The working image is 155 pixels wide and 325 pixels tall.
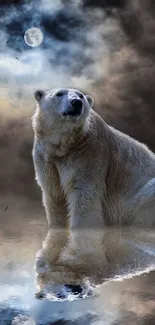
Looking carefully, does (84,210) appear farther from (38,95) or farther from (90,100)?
(38,95)

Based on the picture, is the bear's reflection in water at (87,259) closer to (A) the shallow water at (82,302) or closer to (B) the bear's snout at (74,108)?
(A) the shallow water at (82,302)

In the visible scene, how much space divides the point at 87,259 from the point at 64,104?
9.75ft

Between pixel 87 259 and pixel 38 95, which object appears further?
pixel 38 95

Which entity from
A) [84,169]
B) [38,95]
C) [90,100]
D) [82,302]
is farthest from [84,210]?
[82,302]

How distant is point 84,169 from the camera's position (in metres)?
7.50

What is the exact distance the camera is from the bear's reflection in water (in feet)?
13.2

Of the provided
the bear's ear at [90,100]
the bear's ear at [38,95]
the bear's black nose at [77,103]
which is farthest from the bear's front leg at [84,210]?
the bear's ear at [38,95]

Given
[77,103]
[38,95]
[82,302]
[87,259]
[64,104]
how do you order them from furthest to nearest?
[38,95] < [64,104] < [77,103] < [87,259] < [82,302]

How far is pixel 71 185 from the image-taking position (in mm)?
7539

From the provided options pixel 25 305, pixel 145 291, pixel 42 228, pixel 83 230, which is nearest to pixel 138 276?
pixel 145 291

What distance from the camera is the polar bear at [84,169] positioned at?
295 inches

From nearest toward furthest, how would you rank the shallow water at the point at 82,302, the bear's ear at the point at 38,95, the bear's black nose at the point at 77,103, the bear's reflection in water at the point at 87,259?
the shallow water at the point at 82,302, the bear's reflection in water at the point at 87,259, the bear's black nose at the point at 77,103, the bear's ear at the point at 38,95

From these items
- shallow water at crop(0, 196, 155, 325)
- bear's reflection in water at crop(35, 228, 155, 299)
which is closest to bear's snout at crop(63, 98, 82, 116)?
bear's reflection in water at crop(35, 228, 155, 299)

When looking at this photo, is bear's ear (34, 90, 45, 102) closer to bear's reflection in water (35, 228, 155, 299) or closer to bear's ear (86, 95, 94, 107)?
bear's ear (86, 95, 94, 107)
